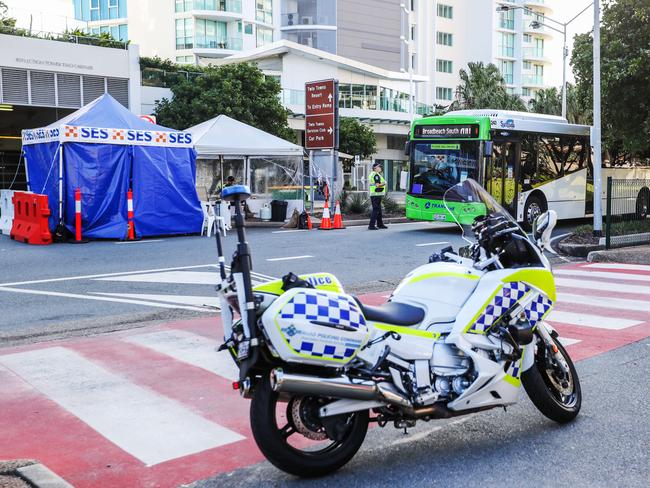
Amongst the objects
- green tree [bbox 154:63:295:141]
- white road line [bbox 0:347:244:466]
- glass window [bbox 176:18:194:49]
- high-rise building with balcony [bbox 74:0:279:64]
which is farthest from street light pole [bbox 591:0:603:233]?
glass window [bbox 176:18:194:49]

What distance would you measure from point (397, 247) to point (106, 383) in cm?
1074

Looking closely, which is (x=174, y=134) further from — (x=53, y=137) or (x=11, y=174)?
(x=11, y=174)

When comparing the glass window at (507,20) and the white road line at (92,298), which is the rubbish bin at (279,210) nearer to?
the white road line at (92,298)

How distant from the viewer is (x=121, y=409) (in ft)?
17.0

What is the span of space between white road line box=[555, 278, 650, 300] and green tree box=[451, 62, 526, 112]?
148 feet

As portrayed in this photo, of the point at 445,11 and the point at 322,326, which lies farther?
the point at 445,11

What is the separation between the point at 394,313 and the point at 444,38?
84.5 metres

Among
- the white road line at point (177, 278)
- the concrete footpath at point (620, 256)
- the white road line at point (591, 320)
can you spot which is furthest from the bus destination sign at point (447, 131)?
the white road line at point (591, 320)

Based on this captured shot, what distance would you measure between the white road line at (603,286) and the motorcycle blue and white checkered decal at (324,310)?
24.6 ft

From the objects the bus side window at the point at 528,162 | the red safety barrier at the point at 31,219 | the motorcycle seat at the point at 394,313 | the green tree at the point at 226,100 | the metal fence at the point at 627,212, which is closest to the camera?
the motorcycle seat at the point at 394,313

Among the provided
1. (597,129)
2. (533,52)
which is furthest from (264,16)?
(597,129)

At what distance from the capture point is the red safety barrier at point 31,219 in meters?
17.0

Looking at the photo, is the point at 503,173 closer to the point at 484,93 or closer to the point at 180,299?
the point at 180,299

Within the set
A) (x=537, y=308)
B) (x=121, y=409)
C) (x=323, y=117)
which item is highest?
(x=323, y=117)
